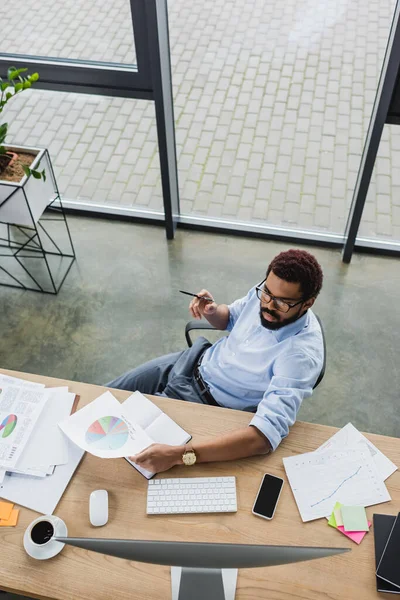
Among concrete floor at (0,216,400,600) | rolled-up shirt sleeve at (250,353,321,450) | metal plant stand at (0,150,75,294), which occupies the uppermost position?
rolled-up shirt sleeve at (250,353,321,450)

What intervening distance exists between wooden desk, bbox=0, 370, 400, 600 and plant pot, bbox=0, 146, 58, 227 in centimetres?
160

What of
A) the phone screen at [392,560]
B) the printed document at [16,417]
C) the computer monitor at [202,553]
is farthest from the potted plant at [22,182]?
the phone screen at [392,560]

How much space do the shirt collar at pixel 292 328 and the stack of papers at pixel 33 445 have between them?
2.47 ft

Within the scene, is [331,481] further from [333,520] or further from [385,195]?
[385,195]

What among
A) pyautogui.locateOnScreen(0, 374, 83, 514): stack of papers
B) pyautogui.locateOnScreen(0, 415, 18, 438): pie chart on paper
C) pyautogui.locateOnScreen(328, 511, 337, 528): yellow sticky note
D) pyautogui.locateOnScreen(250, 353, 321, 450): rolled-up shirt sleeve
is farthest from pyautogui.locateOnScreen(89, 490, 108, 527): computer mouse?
pyautogui.locateOnScreen(328, 511, 337, 528): yellow sticky note

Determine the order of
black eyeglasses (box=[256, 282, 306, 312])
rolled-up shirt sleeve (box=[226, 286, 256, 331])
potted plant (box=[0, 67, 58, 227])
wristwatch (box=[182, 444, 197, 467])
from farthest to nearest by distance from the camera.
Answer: potted plant (box=[0, 67, 58, 227])
rolled-up shirt sleeve (box=[226, 286, 256, 331])
black eyeglasses (box=[256, 282, 306, 312])
wristwatch (box=[182, 444, 197, 467])

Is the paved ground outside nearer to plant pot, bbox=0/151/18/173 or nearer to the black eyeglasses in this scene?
plant pot, bbox=0/151/18/173

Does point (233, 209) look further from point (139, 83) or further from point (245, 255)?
point (139, 83)

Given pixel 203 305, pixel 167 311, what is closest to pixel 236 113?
pixel 167 311

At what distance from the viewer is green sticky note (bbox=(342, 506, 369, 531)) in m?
1.62

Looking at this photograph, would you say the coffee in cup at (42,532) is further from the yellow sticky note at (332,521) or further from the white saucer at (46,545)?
the yellow sticky note at (332,521)

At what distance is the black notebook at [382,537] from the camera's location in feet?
4.94

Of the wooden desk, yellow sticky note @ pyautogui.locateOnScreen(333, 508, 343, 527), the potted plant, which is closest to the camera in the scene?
the wooden desk

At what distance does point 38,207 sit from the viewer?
3.04m
